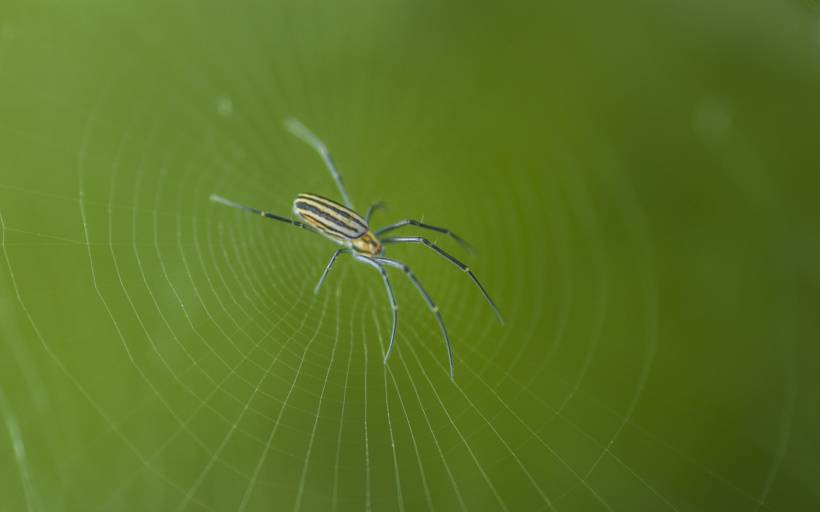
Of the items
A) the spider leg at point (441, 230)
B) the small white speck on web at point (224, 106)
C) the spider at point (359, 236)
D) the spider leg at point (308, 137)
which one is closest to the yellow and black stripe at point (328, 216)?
the spider at point (359, 236)

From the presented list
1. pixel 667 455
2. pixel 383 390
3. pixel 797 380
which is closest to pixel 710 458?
pixel 667 455

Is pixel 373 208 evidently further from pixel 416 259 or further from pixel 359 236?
pixel 416 259

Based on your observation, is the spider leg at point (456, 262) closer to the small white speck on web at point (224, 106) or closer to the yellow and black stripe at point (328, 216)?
the yellow and black stripe at point (328, 216)

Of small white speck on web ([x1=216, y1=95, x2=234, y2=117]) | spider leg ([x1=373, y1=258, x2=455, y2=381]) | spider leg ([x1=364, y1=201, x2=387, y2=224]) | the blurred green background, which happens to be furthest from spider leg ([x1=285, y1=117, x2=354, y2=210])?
spider leg ([x1=373, y1=258, x2=455, y2=381])

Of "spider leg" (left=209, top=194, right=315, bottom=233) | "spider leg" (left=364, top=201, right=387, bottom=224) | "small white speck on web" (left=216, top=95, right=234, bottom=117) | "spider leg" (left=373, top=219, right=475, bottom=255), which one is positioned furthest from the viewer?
"small white speck on web" (left=216, top=95, right=234, bottom=117)

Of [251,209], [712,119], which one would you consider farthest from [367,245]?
[712,119]

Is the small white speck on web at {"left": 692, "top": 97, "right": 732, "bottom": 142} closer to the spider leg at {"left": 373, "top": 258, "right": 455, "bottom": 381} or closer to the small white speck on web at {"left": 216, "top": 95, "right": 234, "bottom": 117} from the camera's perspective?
the spider leg at {"left": 373, "top": 258, "right": 455, "bottom": 381}
